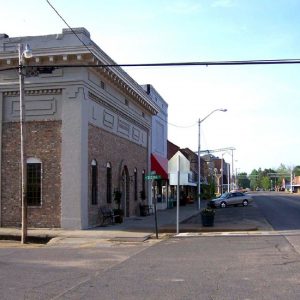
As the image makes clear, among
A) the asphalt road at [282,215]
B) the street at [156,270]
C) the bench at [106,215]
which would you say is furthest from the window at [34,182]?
the asphalt road at [282,215]

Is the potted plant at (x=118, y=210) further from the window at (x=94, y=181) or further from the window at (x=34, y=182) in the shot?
the window at (x=34, y=182)

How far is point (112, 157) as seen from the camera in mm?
28281

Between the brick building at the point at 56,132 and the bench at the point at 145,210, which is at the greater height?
the brick building at the point at 56,132

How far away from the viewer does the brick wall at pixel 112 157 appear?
2486 centimetres

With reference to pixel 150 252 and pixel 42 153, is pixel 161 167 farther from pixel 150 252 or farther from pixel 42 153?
pixel 150 252

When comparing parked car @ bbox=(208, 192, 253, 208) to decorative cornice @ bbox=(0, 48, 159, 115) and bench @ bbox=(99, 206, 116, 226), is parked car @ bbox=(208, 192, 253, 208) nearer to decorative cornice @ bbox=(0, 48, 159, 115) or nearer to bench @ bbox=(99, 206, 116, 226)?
bench @ bbox=(99, 206, 116, 226)

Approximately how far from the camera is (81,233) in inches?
845

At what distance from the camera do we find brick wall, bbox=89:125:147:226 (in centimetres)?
2486

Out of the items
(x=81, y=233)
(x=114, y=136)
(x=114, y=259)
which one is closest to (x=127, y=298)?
(x=114, y=259)

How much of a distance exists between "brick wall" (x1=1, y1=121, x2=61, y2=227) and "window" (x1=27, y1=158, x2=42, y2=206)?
22 cm

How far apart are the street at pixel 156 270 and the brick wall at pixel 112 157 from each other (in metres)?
7.42

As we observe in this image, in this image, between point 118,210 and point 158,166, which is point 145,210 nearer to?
point 158,166

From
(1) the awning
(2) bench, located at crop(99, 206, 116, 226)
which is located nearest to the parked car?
(1) the awning

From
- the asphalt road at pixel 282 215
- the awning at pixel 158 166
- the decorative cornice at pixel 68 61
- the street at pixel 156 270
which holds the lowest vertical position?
the asphalt road at pixel 282 215
